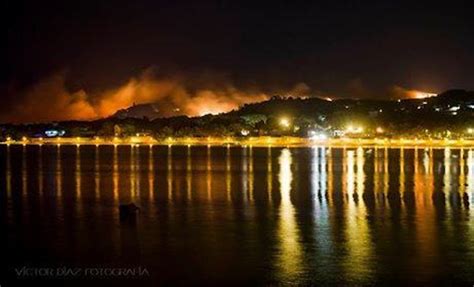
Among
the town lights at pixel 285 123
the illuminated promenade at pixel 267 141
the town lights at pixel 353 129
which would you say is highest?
the town lights at pixel 285 123

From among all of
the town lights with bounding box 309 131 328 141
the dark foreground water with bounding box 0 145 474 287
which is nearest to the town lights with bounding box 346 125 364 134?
the town lights with bounding box 309 131 328 141

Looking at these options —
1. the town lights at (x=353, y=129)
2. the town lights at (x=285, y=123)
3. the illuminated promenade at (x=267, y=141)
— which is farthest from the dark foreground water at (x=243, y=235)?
the town lights at (x=285, y=123)

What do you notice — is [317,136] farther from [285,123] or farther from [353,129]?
[285,123]

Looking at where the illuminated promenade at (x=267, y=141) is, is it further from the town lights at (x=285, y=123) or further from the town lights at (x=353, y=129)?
the town lights at (x=285, y=123)

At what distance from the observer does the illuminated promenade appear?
103m

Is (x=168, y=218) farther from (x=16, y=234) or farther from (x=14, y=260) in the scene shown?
(x=14, y=260)

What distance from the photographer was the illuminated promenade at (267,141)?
339 feet

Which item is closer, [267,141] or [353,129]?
[267,141]

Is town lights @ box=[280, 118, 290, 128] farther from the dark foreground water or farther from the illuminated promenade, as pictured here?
the dark foreground water

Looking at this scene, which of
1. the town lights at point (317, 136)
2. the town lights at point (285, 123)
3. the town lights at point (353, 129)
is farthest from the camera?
the town lights at point (285, 123)

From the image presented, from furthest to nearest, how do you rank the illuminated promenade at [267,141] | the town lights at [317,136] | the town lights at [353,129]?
the town lights at [353,129] < the town lights at [317,136] < the illuminated promenade at [267,141]

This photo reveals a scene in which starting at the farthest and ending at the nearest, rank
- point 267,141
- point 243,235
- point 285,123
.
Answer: point 285,123 < point 267,141 < point 243,235

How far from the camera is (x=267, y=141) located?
126 m

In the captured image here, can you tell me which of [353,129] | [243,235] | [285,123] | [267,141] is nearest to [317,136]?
[353,129]
